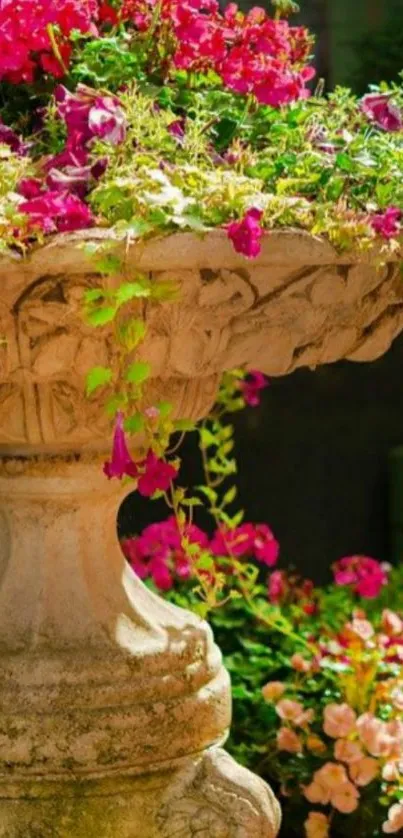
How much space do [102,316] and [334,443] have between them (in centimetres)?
291

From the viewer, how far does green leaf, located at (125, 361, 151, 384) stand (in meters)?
2.41

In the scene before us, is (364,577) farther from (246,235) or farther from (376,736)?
(246,235)

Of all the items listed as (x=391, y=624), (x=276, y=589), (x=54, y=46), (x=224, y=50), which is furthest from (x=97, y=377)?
(x=276, y=589)

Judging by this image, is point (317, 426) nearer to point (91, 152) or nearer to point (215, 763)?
point (215, 763)

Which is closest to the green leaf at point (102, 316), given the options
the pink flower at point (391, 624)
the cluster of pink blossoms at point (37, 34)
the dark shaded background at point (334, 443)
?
the cluster of pink blossoms at point (37, 34)

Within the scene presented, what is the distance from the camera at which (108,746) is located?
272 cm

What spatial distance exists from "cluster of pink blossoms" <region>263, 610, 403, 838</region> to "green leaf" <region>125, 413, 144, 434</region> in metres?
0.94

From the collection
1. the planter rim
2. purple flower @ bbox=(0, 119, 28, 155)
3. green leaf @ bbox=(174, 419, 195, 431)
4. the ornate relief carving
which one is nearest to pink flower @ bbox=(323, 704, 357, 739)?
the ornate relief carving

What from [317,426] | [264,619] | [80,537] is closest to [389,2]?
[317,426]

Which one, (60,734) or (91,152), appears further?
(60,734)

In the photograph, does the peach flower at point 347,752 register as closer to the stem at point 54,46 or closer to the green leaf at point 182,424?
the green leaf at point 182,424

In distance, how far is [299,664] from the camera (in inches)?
135

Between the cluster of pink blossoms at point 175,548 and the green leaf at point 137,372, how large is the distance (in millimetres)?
1164

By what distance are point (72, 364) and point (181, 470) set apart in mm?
2450
